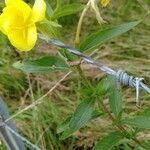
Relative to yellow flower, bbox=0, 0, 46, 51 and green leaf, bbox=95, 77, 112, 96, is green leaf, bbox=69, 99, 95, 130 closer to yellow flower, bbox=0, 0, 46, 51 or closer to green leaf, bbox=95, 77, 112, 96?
green leaf, bbox=95, 77, 112, 96

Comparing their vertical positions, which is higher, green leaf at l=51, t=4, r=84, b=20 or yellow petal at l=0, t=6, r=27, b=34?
yellow petal at l=0, t=6, r=27, b=34

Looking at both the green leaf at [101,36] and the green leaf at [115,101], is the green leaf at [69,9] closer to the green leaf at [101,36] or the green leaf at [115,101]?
the green leaf at [101,36]

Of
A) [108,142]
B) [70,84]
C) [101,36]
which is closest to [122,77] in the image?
[101,36]

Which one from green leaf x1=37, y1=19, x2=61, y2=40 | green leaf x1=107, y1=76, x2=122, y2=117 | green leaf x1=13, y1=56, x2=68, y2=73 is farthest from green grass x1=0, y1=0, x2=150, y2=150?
green leaf x1=37, y1=19, x2=61, y2=40

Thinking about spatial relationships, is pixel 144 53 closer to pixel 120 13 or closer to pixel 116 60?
pixel 116 60

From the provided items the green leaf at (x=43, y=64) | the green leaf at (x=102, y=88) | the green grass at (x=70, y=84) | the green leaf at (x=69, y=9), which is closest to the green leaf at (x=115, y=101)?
the green leaf at (x=102, y=88)

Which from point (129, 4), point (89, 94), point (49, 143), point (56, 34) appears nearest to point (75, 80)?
point (49, 143)
